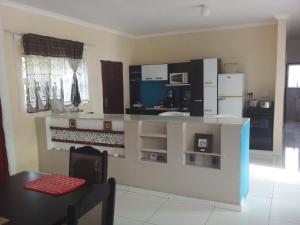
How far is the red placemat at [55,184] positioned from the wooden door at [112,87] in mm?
3652

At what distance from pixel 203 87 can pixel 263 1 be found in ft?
6.77

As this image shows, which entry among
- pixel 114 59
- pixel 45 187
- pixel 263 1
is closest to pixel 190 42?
pixel 114 59

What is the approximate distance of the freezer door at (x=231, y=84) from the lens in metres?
5.27

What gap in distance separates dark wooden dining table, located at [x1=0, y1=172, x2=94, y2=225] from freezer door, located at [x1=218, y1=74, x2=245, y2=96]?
160 inches

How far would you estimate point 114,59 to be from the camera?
19.6 ft

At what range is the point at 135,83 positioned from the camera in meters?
6.64

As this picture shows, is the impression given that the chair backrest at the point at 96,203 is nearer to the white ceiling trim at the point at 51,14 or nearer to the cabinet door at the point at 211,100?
the white ceiling trim at the point at 51,14

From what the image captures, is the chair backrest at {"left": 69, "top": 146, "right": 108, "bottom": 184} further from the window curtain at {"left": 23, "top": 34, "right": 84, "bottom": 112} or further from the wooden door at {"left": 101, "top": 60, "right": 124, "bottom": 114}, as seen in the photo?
the wooden door at {"left": 101, "top": 60, "right": 124, "bottom": 114}

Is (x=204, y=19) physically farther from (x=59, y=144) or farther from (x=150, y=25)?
(x=59, y=144)

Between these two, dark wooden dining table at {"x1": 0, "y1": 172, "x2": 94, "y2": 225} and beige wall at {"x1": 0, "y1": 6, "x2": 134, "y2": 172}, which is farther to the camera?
beige wall at {"x1": 0, "y1": 6, "x2": 134, "y2": 172}

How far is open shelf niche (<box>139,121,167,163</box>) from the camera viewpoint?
3.35 metres

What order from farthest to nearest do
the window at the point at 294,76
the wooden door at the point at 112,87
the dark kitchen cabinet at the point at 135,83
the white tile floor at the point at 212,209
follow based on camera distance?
the window at the point at 294,76 < the dark kitchen cabinet at the point at 135,83 < the wooden door at the point at 112,87 < the white tile floor at the point at 212,209

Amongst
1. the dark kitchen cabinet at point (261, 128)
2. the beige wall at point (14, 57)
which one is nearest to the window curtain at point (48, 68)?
the beige wall at point (14, 57)

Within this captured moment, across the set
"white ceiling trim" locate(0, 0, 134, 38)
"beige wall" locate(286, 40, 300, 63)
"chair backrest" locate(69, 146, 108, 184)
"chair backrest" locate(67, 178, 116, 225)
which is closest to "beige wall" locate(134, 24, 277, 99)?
"white ceiling trim" locate(0, 0, 134, 38)
